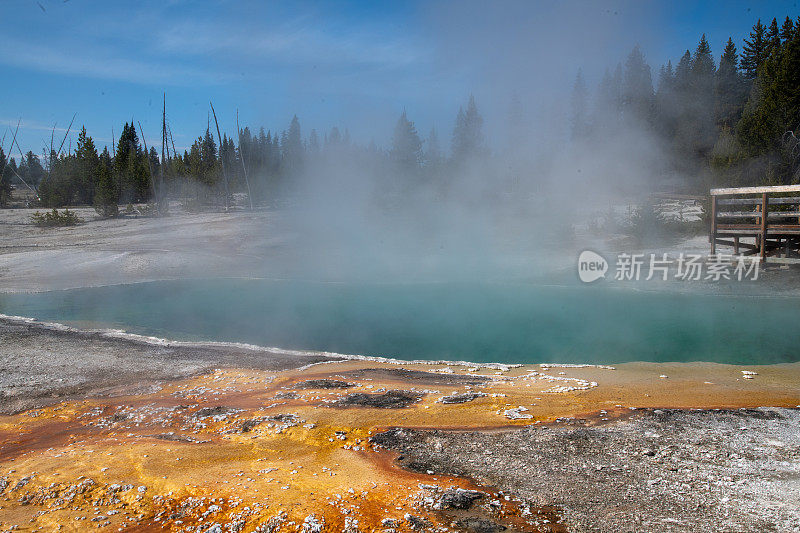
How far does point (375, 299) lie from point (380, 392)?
525cm

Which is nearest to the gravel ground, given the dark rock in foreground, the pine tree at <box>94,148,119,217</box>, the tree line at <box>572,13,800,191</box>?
the dark rock in foreground

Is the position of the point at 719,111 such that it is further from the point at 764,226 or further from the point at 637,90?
the point at 764,226

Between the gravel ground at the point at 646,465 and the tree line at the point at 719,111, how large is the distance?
10.7 m

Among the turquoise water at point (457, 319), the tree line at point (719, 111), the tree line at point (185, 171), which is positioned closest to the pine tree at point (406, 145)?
the tree line at point (185, 171)

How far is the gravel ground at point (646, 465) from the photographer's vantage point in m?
2.34

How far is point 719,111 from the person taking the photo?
2280 centimetres

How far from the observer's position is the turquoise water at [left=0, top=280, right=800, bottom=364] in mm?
6305

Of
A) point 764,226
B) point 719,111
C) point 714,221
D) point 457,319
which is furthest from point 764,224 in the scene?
point 719,111

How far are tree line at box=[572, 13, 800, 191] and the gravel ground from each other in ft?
35.2

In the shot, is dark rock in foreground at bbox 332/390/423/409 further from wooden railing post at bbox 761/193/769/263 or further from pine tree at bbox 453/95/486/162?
pine tree at bbox 453/95/486/162

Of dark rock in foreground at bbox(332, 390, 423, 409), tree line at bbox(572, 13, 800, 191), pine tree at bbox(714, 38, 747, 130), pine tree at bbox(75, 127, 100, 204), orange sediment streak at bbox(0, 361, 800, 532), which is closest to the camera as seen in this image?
orange sediment streak at bbox(0, 361, 800, 532)

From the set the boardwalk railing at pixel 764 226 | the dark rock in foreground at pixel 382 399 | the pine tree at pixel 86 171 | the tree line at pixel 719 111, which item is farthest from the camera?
the pine tree at pixel 86 171

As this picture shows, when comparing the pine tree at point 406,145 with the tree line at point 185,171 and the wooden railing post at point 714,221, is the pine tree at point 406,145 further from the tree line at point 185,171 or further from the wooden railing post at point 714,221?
the wooden railing post at point 714,221

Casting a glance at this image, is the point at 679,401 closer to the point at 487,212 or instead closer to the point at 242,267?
the point at 242,267
